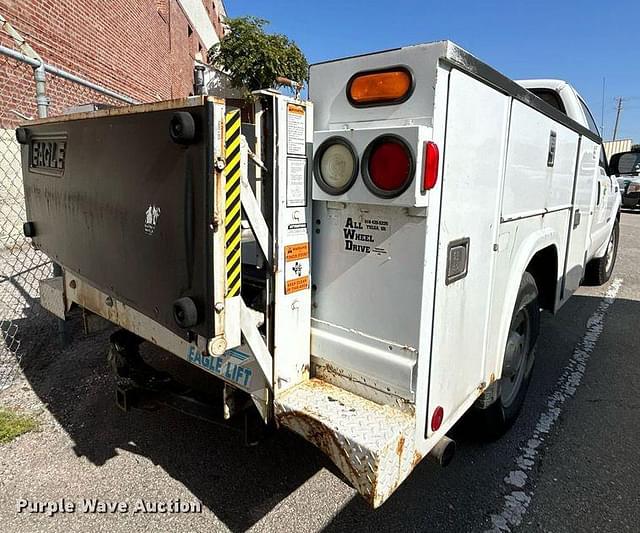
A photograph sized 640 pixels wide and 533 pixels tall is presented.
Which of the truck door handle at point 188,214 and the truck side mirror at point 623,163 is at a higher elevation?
the truck side mirror at point 623,163

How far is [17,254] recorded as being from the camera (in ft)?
18.5

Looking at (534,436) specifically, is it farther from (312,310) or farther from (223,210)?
(223,210)

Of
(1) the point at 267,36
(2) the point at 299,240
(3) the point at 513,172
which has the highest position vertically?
(1) the point at 267,36

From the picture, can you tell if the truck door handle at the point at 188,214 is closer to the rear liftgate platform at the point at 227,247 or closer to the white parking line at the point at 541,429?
the rear liftgate platform at the point at 227,247

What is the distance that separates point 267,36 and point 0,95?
44.9 ft

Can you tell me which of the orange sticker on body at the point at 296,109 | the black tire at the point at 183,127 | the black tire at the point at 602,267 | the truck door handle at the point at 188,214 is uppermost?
the orange sticker on body at the point at 296,109

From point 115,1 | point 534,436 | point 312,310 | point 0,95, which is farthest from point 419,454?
point 115,1

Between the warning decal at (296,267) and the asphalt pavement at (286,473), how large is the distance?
1.19 meters

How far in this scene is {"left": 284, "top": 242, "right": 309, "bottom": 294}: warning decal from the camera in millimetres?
1870

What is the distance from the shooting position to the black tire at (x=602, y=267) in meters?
6.49

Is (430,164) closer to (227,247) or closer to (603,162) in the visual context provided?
(227,247)

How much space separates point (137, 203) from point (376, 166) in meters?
0.96

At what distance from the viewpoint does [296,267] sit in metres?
1.91

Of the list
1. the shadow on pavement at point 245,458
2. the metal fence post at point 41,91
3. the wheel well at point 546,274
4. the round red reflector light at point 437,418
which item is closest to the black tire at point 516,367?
the shadow on pavement at point 245,458
